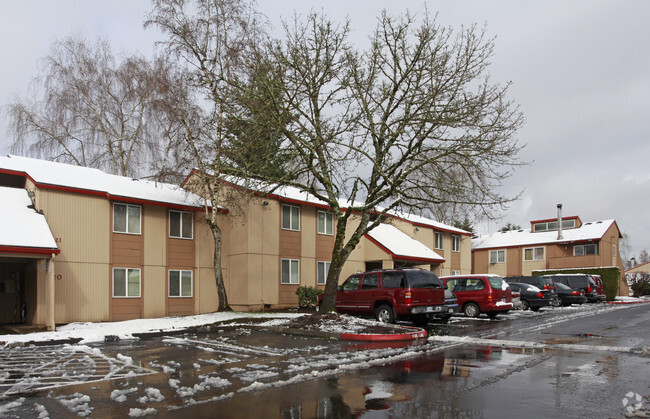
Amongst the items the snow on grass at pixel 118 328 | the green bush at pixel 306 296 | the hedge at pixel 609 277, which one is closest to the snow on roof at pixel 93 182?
the snow on grass at pixel 118 328

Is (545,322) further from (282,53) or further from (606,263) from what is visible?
(606,263)

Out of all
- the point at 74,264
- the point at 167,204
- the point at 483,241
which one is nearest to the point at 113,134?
the point at 167,204

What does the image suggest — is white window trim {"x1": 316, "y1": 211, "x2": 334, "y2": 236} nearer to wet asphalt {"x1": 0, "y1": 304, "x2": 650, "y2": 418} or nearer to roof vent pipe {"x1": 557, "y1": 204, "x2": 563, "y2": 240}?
wet asphalt {"x1": 0, "y1": 304, "x2": 650, "y2": 418}

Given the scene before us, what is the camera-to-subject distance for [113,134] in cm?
3462

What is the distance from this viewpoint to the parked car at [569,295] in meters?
29.9

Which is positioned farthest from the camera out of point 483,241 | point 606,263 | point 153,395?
point 483,241

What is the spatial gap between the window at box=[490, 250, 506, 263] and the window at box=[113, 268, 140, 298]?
37.6 m

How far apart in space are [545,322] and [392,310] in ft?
20.1

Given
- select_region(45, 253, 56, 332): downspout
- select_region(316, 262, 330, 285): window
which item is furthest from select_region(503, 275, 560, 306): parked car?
select_region(45, 253, 56, 332): downspout

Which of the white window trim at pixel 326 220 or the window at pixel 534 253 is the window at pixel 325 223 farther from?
the window at pixel 534 253

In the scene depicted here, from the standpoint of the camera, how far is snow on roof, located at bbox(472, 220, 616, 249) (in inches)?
1832

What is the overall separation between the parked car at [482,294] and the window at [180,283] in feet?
37.3

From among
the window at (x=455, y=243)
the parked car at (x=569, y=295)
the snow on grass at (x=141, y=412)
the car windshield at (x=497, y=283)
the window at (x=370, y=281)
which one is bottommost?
the parked car at (x=569, y=295)

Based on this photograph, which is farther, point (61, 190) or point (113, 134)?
point (113, 134)
